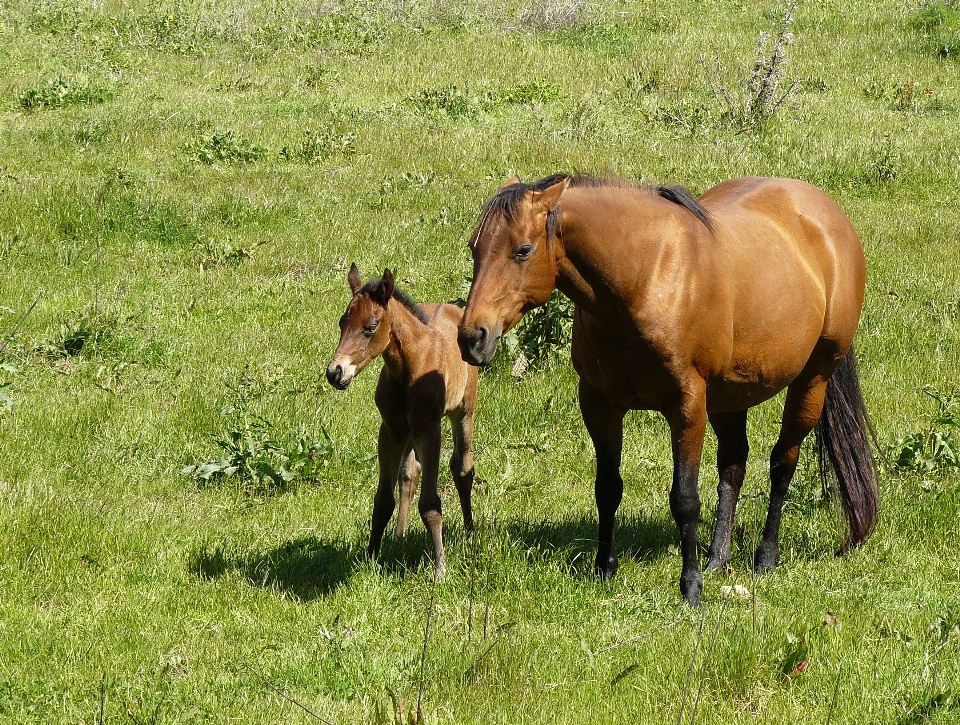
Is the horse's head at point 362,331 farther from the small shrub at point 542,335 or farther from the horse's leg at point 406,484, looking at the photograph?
the small shrub at point 542,335

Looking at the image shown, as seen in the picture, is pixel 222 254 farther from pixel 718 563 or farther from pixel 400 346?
pixel 718 563

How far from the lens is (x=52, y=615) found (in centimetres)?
508

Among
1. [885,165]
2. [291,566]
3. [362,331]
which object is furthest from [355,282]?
[885,165]

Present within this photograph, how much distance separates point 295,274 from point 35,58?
28.5 ft

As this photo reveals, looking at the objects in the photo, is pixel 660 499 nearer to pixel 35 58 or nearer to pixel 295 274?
pixel 295 274

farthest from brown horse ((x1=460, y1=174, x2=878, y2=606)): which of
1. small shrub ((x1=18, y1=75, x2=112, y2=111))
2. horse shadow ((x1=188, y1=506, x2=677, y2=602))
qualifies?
small shrub ((x1=18, y1=75, x2=112, y2=111))

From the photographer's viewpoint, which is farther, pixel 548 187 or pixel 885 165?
pixel 885 165

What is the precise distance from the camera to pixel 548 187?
185 inches

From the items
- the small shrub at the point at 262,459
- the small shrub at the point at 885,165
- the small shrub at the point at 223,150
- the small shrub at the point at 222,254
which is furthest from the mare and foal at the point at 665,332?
the small shrub at the point at 223,150

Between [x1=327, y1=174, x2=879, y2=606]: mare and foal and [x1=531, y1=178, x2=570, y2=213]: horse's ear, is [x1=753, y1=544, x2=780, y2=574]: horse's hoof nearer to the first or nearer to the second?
[x1=327, y1=174, x2=879, y2=606]: mare and foal

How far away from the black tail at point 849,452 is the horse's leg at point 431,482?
2.38m

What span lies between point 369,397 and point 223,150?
5883 millimetres

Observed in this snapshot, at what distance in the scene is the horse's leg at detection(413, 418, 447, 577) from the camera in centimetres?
574

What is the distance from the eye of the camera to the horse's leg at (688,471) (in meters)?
5.23
